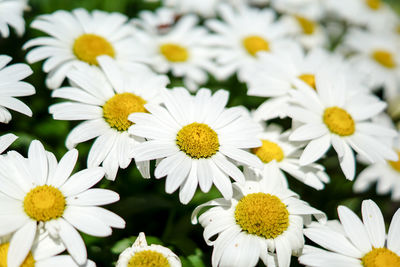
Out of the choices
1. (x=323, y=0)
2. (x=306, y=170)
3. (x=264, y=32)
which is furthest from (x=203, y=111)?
(x=323, y=0)

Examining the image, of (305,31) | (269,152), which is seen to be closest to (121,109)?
(269,152)

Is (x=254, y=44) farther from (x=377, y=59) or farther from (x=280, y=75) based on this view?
(x=377, y=59)

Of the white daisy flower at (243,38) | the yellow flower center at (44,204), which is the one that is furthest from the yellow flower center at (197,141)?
the white daisy flower at (243,38)

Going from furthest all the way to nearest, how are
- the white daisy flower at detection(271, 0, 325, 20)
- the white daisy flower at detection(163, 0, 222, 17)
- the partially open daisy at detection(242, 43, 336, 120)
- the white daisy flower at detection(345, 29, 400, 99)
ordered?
the white daisy flower at detection(271, 0, 325, 20) < the white daisy flower at detection(163, 0, 222, 17) < the white daisy flower at detection(345, 29, 400, 99) < the partially open daisy at detection(242, 43, 336, 120)

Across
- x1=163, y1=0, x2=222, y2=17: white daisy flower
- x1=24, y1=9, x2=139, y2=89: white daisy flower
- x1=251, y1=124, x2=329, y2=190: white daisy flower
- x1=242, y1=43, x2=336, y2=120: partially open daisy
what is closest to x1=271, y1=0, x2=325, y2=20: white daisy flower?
x1=163, y1=0, x2=222, y2=17: white daisy flower

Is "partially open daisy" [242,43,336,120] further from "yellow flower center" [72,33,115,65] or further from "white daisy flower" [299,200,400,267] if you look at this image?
"yellow flower center" [72,33,115,65]

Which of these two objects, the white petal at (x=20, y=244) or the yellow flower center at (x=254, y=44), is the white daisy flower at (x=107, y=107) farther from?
the yellow flower center at (x=254, y=44)

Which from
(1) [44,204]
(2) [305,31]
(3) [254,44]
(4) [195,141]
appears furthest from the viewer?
(2) [305,31]

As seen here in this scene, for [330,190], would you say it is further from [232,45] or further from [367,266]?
[232,45]
